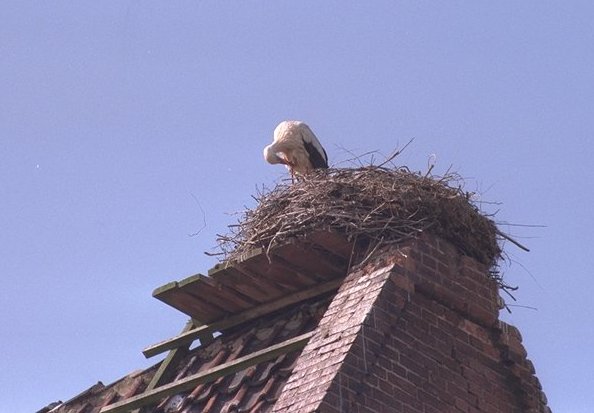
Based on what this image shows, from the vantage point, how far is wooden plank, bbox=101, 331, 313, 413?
1010 centimetres

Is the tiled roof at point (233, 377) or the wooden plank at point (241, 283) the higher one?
the wooden plank at point (241, 283)

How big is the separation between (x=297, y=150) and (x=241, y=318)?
4.32 m

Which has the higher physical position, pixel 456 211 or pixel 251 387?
pixel 456 211

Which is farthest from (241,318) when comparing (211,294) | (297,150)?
(297,150)

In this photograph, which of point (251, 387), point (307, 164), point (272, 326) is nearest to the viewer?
point (251, 387)

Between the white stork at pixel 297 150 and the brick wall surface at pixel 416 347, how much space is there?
4778 millimetres

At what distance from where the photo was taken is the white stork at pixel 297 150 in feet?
50.0

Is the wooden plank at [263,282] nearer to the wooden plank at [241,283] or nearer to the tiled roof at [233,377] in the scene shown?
the wooden plank at [241,283]

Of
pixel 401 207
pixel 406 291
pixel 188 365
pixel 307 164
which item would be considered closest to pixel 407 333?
pixel 406 291

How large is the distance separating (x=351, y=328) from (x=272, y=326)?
1.47 m

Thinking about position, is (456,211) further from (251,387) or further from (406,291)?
(251,387)

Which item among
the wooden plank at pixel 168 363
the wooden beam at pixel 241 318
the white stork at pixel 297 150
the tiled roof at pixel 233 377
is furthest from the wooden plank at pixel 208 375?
the white stork at pixel 297 150

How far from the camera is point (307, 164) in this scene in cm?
1526

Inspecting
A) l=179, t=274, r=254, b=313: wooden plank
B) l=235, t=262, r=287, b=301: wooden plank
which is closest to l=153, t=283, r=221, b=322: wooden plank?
l=179, t=274, r=254, b=313: wooden plank
